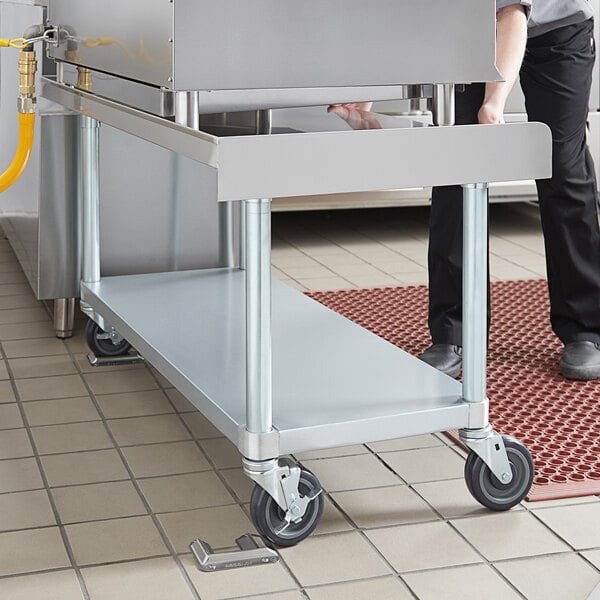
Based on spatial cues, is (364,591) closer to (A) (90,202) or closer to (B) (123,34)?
(B) (123,34)

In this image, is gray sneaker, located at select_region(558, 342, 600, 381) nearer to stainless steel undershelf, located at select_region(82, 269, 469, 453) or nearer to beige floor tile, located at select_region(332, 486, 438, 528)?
stainless steel undershelf, located at select_region(82, 269, 469, 453)

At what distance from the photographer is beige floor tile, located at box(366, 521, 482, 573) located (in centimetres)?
170

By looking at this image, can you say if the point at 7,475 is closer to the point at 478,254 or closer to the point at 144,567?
the point at 144,567

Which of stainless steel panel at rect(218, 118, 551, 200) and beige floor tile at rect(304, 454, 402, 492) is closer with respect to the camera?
stainless steel panel at rect(218, 118, 551, 200)

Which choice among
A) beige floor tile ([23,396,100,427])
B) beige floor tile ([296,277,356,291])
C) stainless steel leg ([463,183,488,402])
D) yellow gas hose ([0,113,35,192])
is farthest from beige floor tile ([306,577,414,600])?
beige floor tile ([296,277,356,291])

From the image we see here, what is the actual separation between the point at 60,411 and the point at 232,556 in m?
0.79

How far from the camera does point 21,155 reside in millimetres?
2230

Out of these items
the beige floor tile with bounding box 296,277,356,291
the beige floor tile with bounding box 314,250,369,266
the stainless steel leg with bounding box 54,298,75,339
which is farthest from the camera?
the beige floor tile with bounding box 314,250,369,266

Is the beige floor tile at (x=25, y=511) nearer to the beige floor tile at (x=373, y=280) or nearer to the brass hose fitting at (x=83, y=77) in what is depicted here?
the brass hose fitting at (x=83, y=77)

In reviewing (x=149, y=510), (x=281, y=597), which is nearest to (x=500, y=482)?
(x=281, y=597)

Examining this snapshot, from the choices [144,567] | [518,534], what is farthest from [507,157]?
[144,567]

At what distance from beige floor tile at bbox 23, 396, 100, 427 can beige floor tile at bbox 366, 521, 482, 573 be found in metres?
0.78

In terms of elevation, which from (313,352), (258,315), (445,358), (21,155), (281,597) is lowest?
(281,597)

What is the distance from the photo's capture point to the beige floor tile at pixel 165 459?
204 cm
